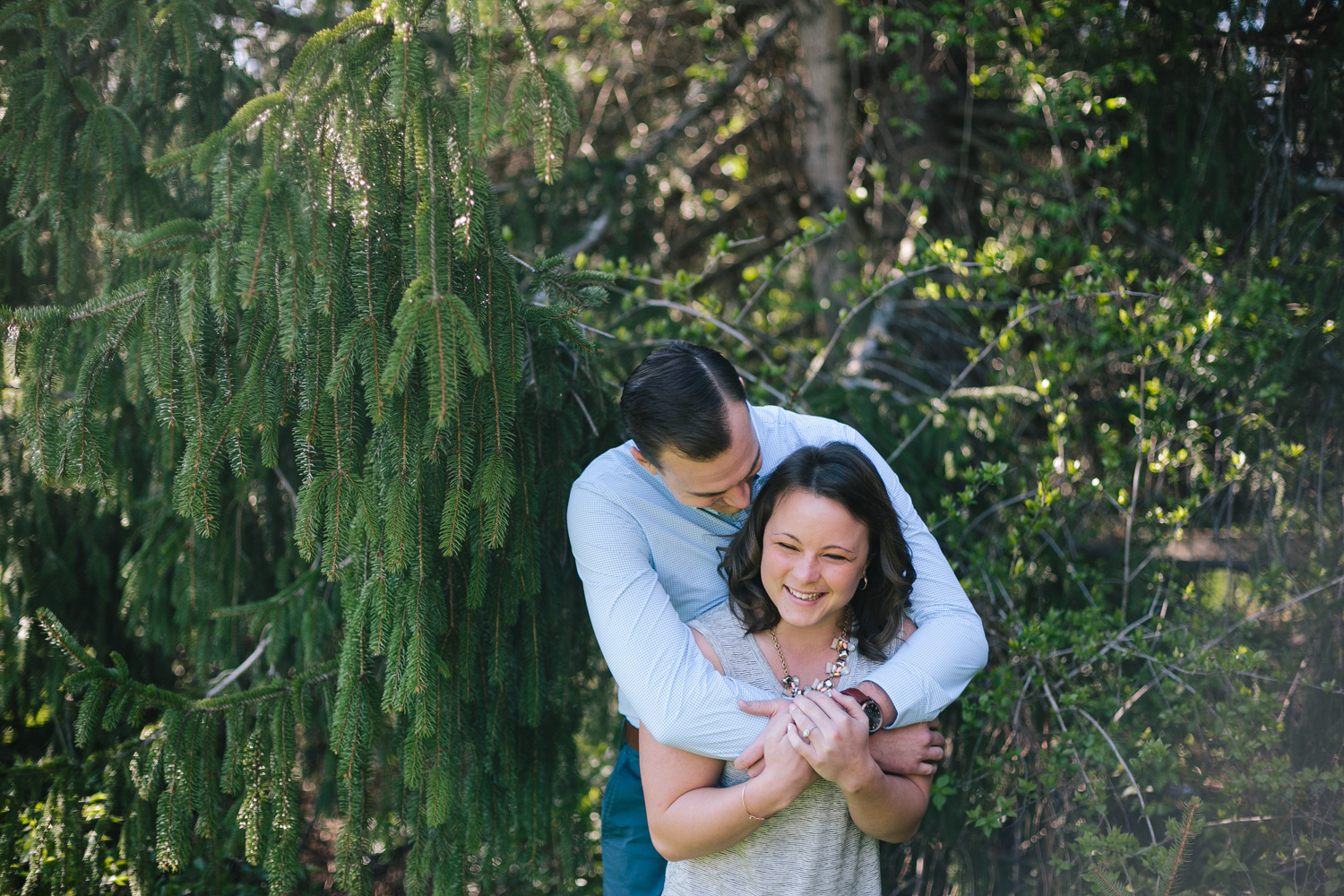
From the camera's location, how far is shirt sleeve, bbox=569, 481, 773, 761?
68.0 inches


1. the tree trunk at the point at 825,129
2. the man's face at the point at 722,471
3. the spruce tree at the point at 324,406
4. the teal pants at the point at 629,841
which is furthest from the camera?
the tree trunk at the point at 825,129

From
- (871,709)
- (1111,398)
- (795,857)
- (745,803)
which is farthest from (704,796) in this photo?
(1111,398)

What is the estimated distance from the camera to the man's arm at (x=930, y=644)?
Answer: 6.05 ft

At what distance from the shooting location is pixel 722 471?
75.7 inches

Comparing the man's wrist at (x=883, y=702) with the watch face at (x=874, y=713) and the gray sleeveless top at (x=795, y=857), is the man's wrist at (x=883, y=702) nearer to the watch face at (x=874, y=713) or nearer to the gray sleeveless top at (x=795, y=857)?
the watch face at (x=874, y=713)

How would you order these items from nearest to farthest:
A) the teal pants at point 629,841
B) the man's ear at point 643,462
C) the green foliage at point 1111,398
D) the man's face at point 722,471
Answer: the man's face at point 722,471, the man's ear at point 643,462, the teal pants at point 629,841, the green foliage at point 1111,398

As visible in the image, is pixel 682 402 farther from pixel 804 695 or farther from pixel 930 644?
pixel 930 644

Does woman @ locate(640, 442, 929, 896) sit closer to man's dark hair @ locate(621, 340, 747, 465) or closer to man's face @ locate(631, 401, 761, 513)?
man's face @ locate(631, 401, 761, 513)

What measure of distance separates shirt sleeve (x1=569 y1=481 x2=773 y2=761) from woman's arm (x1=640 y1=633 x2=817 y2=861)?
67 millimetres

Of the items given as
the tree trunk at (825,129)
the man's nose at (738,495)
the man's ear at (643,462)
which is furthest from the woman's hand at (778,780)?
the tree trunk at (825,129)

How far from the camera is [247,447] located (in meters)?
1.99

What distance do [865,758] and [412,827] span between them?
1314 millimetres

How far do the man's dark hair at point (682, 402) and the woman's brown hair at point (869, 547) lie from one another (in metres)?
0.20

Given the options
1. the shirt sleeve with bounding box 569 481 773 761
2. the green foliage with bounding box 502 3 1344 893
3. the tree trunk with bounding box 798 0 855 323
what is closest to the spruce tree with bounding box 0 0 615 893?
the shirt sleeve with bounding box 569 481 773 761
